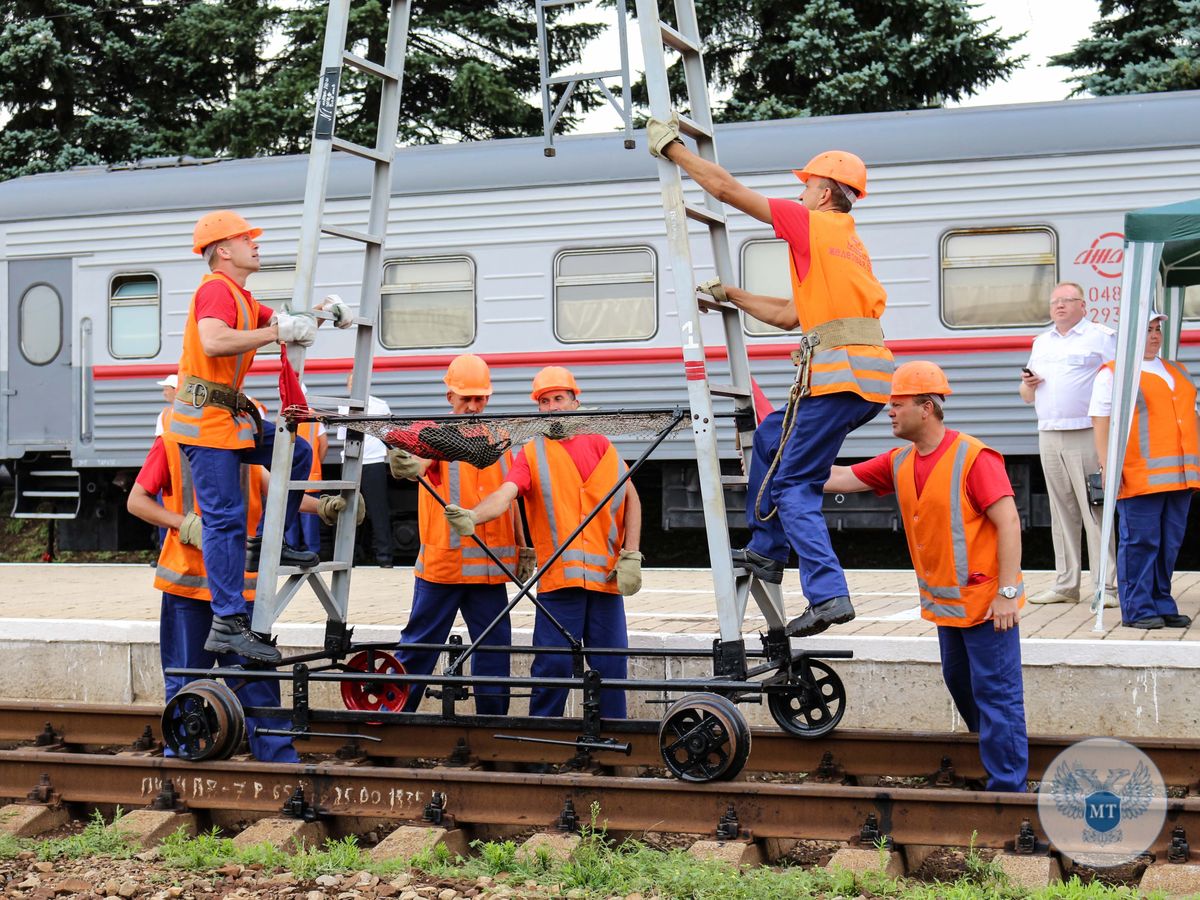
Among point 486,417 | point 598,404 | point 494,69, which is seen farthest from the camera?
point 494,69

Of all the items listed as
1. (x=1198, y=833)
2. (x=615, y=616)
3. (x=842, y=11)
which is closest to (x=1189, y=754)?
(x=1198, y=833)

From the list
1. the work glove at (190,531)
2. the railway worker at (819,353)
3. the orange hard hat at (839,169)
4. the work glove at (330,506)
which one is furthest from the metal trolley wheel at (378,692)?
the orange hard hat at (839,169)

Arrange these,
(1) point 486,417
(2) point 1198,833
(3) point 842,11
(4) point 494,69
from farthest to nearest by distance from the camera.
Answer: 1. (4) point 494,69
2. (3) point 842,11
3. (1) point 486,417
4. (2) point 1198,833

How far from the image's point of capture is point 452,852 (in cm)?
547

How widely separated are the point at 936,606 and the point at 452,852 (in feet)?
6.89

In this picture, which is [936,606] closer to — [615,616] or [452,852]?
[615,616]

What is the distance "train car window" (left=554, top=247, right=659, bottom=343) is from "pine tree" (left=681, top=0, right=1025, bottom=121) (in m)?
6.73

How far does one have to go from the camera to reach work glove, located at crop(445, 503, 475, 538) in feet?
20.5

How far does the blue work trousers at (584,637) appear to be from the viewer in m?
6.74

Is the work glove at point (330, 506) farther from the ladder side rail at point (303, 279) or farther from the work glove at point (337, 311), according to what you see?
the work glove at point (337, 311)

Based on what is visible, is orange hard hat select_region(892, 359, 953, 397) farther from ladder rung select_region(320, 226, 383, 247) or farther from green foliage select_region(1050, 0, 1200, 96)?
green foliage select_region(1050, 0, 1200, 96)

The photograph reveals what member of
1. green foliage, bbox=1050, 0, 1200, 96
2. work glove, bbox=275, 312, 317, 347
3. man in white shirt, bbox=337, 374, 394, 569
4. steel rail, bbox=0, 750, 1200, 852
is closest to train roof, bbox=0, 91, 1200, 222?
man in white shirt, bbox=337, 374, 394, 569

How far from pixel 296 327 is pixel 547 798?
85.7 inches

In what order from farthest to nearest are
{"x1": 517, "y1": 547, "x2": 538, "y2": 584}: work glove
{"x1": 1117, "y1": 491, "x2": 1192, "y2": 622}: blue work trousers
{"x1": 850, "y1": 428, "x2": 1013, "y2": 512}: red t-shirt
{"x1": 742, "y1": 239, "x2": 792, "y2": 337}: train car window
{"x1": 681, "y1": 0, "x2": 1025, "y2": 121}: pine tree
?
{"x1": 681, "y1": 0, "x2": 1025, "y2": 121}: pine tree → {"x1": 742, "y1": 239, "x2": 792, "y2": 337}: train car window → {"x1": 1117, "y1": 491, "x2": 1192, "y2": 622}: blue work trousers → {"x1": 517, "y1": 547, "x2": 538, "y2": 584}: work glove → {"x1": 850, "y1": 428, "x2": 1013, "y2": 512}: red t-shirt
